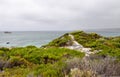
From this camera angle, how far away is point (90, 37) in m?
29.4

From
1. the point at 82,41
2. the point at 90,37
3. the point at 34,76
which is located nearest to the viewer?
the point at 34,76

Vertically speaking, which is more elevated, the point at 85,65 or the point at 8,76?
the point at 85,65

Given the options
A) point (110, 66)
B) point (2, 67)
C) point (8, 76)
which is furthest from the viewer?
point (2, 67)

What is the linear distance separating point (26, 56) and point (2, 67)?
2675 mm

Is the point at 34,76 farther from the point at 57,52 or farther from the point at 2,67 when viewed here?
the point at 57,52

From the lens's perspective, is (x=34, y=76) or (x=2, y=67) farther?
(x=2, y=67)

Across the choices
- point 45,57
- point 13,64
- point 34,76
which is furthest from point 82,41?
point 34,76

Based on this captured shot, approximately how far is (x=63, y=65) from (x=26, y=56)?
6.01 m

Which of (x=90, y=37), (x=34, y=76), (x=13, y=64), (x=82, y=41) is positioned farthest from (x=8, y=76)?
(x=90, y=37)

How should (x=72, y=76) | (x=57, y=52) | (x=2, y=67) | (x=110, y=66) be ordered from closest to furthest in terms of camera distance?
(x=72, y=76) → (x=110, y=66) → (x=2, y=67) → (x=57, y=52)

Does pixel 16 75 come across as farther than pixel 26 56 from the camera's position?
No

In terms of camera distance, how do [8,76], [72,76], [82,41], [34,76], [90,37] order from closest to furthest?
[72,76]
[34,76]
[8,76]
[82,41]
[90,37]

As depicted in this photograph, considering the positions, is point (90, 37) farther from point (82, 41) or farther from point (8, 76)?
point (8, 76)

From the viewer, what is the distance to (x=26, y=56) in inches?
556
